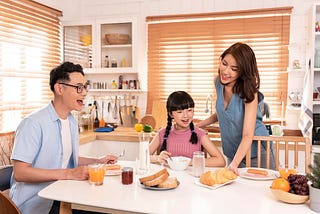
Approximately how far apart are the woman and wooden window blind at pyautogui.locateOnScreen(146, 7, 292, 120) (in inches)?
54.0

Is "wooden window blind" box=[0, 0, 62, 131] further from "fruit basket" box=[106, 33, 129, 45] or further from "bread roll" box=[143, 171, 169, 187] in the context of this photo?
Result: "bread roll" box=[143, 171, 169, 187]

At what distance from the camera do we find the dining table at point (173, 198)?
4.20ft

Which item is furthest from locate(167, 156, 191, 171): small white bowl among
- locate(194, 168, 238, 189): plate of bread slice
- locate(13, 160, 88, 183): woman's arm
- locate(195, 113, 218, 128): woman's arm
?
locate(195, 113, 218, 128): woman's arm

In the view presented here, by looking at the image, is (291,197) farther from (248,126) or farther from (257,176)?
(248,126)

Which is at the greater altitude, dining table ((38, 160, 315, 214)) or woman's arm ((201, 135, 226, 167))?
woman's arm ((201, 135, 226, 167))

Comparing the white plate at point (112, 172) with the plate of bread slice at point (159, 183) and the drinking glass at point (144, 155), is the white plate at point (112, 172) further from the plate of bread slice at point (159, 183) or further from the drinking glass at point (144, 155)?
the plate of bread slice at point (159, 183)

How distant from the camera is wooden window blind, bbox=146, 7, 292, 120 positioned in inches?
131

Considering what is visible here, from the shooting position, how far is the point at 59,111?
6.18ft

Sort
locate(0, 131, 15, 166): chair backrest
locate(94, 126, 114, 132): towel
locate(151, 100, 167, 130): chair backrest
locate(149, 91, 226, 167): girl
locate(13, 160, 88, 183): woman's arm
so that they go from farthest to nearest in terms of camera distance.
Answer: locate(151, 100, 167, 130): chair backrest, locate(94, 126, 114, 132): towel, locate(0, 131, 15, 166): chair backrest, locate(149, 91, 226, 167): girl, locate(13, 160, 88, 183): woman's arm

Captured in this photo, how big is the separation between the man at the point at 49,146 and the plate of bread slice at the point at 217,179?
577 mm

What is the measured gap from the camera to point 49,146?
178 cm

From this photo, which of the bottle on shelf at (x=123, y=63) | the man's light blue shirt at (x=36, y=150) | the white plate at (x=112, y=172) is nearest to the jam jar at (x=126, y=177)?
the white plate at (x=112, y=172)

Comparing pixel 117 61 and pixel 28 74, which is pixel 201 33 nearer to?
pixel 117 61

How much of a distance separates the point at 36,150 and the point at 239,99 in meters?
1.20
